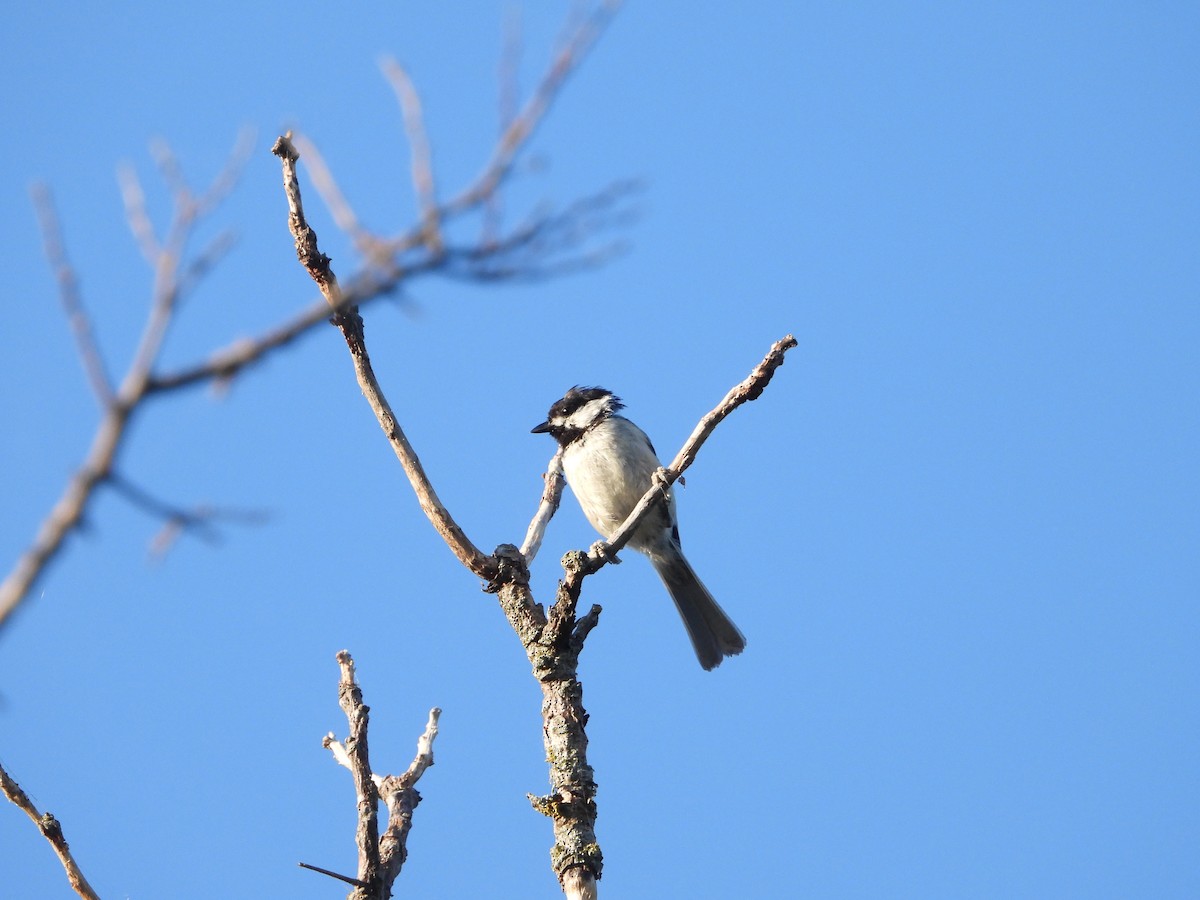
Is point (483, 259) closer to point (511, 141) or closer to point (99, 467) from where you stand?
point (511, 141)

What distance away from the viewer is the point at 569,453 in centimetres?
634

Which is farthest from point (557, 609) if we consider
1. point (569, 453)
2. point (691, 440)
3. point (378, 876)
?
point (569, 453)

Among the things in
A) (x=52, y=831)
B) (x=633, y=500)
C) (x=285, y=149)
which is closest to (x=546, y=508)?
(x=633, y=500)

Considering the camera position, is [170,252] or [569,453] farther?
[569,453]

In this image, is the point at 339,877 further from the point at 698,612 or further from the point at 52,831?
the point at 698,612

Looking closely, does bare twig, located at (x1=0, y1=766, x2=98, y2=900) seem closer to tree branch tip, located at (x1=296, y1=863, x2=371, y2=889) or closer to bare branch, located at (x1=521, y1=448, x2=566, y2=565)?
tree branch tip, located at (x1=296, y1=863, x2=371, y2=889)

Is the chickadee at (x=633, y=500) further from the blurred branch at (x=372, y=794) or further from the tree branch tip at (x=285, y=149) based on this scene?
the tree branch tip at (x=285, y=149)

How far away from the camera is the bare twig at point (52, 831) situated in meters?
3.02

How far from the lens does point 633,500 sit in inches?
245

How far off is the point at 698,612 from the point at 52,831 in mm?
3873

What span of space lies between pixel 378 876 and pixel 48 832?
3.19 ft

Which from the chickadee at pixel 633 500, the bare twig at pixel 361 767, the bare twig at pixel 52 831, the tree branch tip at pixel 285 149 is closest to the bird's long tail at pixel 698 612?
the chickadee at pixel 633 500

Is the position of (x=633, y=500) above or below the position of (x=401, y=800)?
above

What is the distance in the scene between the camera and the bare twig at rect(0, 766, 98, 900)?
3020mm
